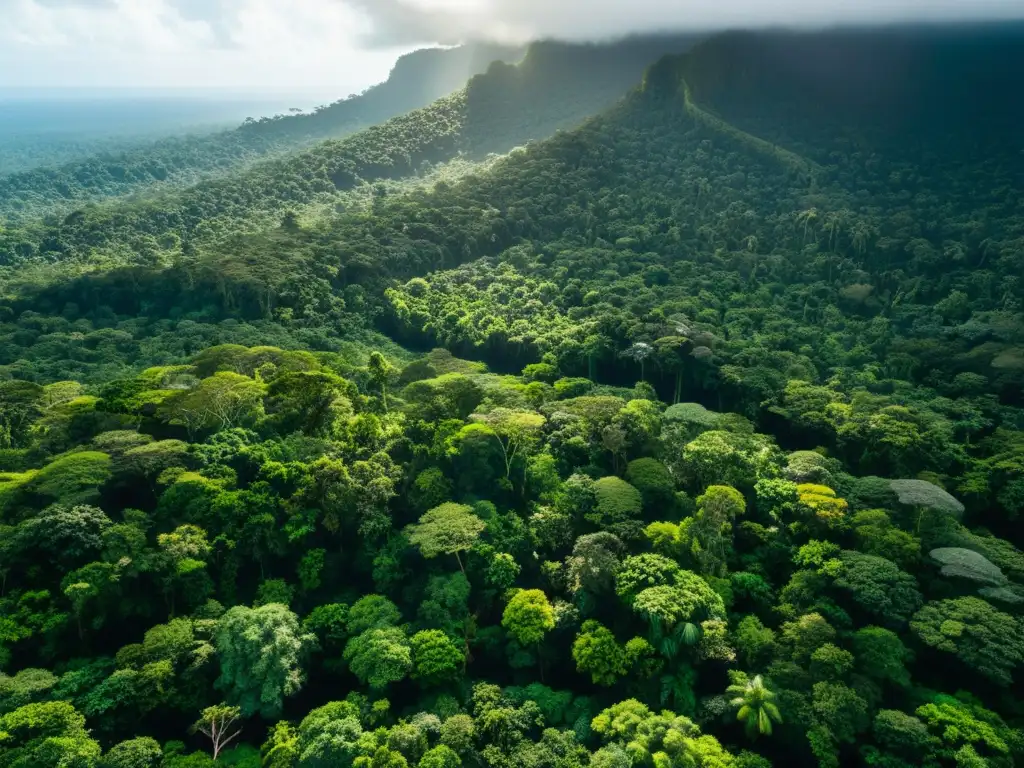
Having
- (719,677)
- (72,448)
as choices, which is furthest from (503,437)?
(72,448)

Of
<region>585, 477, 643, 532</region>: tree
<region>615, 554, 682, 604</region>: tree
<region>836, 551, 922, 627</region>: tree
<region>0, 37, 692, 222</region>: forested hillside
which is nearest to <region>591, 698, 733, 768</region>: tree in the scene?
<region>615, 554, 682, 604</region>: tree

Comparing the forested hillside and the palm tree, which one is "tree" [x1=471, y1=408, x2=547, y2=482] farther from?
the forested hillside

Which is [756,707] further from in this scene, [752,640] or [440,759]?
[440,759]

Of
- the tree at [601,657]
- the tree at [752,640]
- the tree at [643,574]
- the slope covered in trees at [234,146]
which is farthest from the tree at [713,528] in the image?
the slope covered in trees at [234,146]

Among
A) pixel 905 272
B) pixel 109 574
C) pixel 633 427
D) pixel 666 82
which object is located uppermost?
pixel 666 82

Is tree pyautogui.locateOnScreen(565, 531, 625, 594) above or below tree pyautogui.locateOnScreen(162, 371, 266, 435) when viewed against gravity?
below

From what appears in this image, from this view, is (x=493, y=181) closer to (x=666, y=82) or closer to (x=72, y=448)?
(x=666, y=82)

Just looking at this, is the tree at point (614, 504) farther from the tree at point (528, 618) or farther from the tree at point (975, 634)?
the tree at point (975, 634)

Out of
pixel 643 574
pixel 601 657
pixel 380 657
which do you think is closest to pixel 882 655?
pixel 643 574
